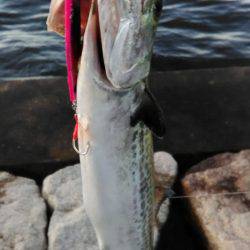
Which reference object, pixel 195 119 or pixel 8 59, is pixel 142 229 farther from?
pixel 8 59

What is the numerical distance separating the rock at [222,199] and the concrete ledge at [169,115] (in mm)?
331

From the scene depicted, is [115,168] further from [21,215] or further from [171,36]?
[171,36]

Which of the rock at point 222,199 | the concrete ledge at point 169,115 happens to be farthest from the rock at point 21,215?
the rock at point 222,199

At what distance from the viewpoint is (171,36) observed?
8180mm

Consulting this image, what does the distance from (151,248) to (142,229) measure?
0.20 metres

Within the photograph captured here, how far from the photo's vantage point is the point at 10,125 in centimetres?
444

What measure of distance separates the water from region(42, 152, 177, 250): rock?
3.55 m

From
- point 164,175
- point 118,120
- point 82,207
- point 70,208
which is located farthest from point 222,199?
point 118,120

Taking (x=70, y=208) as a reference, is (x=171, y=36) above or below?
below

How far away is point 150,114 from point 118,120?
16 cm

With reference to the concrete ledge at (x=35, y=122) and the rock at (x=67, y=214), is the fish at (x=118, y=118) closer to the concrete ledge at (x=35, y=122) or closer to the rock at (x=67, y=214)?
the rock at (x=67, y=214)

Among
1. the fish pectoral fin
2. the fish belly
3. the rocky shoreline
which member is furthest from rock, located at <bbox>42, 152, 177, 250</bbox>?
the fish pectoral fin

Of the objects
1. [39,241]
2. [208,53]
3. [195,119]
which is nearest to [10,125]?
[39,241]

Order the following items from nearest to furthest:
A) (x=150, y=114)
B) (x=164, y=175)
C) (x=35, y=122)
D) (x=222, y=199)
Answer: (x=150, y=114) < (x=222, y=199) < (x=164, y=175) < (x=35, y=122)
